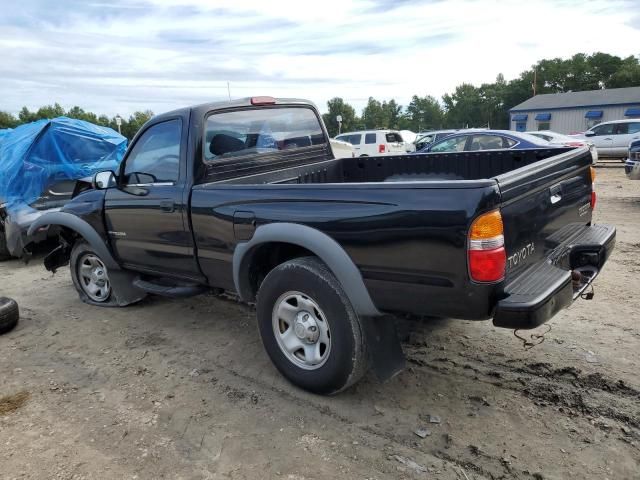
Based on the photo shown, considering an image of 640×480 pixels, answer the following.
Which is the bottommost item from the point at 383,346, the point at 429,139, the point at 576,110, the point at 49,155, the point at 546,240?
the point at 383,346

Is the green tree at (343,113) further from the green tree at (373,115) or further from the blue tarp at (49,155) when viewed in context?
the blue tarp at (49,155)

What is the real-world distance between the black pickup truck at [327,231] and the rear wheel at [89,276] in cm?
12

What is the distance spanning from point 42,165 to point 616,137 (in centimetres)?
1799

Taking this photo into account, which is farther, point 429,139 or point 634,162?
point 429,139

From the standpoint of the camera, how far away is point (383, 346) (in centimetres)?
289

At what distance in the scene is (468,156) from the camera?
4.29 metres

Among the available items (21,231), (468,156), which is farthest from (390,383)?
(21,231)

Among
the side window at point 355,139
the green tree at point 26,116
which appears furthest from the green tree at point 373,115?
the side window at point 355,139

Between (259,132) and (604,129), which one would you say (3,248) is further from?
(604,129)

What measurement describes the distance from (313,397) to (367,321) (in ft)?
2.45

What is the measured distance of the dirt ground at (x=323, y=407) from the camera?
2553 mm

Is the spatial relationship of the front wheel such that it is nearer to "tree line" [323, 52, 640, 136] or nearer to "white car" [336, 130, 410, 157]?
"white car" [336, 130, 410, 157]

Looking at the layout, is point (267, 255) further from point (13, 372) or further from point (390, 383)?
point (13, 372)

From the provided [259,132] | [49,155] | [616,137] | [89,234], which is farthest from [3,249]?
[616,137]
